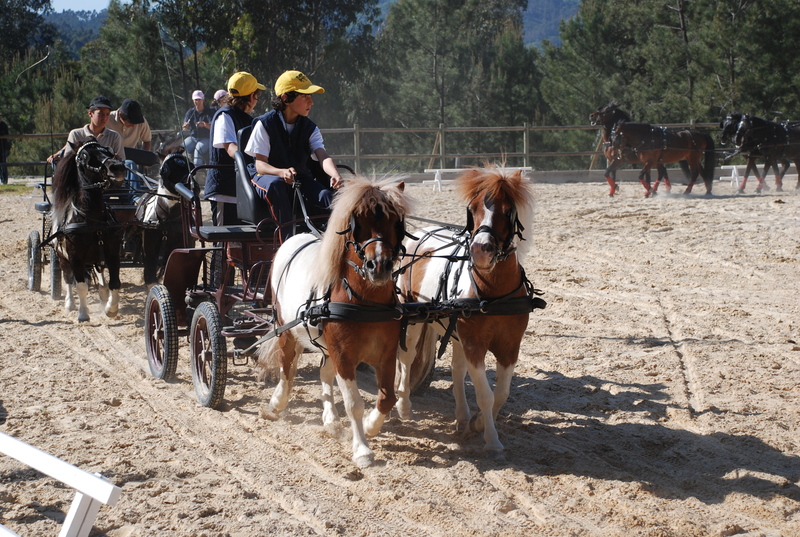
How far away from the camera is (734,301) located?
326 inches

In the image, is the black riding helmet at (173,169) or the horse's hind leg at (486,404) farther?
the black riding helmet at (173,169)

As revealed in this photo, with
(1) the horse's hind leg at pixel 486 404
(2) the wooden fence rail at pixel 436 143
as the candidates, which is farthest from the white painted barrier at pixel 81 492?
(2) the wooden fence rail at pixel 436 143

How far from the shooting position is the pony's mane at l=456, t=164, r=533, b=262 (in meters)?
4.55

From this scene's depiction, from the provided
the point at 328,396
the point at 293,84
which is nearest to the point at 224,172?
the point at 293,84

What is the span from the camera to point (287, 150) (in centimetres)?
579

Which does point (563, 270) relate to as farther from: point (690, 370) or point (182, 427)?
point (182, 427)

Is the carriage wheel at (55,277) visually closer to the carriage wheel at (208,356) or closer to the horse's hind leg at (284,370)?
the carriage wheel at (208,356)

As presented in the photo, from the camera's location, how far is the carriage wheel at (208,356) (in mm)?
5359

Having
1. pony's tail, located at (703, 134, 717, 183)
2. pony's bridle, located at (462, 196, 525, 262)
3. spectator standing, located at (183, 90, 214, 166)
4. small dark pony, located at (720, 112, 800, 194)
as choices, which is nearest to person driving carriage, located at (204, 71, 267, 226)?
pony's bridle, located at (462, 196, 525, 262)

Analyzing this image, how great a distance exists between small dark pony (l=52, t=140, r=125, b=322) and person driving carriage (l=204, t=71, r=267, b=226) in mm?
1648

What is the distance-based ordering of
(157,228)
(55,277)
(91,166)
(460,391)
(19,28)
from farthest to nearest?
(19,28) → (55,277) → (157,228) → (91,166) → (460,391)

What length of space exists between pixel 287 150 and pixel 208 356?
5.05ft

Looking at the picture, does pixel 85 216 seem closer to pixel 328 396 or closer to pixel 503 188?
pixel 328 396

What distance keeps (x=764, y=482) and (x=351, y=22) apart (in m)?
26.3
